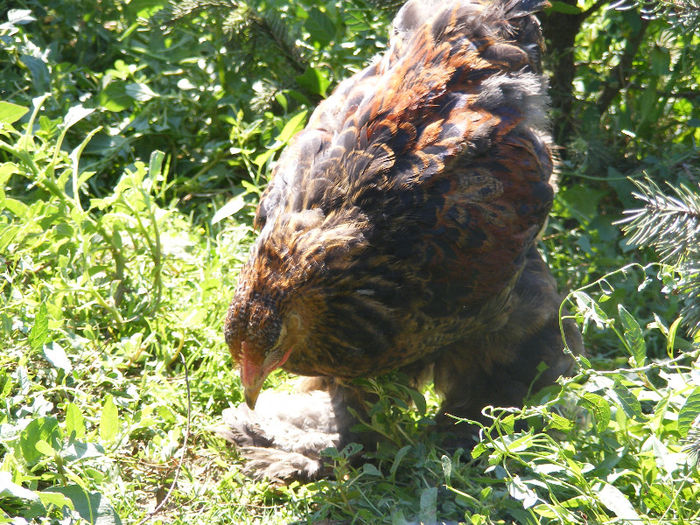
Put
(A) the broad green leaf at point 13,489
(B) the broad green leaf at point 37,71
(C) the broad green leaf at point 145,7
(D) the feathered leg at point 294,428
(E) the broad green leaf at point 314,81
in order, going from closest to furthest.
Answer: (A) the broad green leaf at point 13,489
(D) the feathered leg at point 294,428
(B) the broad green leaf at point 37,71
(E) the broad green leaf at point 314,81
(C) the broad green leaf at point 145,7

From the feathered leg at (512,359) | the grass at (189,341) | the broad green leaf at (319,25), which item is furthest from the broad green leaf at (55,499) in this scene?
the broad green leaf at (319,25)

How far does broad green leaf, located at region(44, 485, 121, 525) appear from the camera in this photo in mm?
2336

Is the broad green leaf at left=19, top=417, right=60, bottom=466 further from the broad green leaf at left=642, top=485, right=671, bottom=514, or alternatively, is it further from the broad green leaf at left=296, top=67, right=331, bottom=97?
the broad green leaf at left=296, top=67, right=331, bottom=97

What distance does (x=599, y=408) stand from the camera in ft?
7.97

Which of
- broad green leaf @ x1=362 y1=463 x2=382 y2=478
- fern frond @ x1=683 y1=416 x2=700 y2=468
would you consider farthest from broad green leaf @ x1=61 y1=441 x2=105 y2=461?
fern frond @ x1=683 y1=416 x2=700 y2=468

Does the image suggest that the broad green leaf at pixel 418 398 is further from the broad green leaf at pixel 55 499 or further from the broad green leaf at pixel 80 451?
the broad green leaf at pixel 55 499

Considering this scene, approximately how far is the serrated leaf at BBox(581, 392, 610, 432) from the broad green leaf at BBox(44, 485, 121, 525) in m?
1.51

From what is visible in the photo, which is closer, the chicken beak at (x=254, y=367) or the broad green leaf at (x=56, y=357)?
the chicken beak at (x=254, y=367)

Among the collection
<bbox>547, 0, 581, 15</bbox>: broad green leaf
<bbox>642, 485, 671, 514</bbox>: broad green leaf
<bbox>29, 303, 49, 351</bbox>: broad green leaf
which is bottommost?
<bbox>642, 485, 671, 514</bbox>: broad green leaf

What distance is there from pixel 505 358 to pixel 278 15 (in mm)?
2191

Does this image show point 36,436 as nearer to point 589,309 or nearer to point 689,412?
point 589,309

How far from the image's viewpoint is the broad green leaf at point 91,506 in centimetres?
234

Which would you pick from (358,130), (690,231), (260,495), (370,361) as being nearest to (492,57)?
(358,130)

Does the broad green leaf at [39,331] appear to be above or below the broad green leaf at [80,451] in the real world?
above
